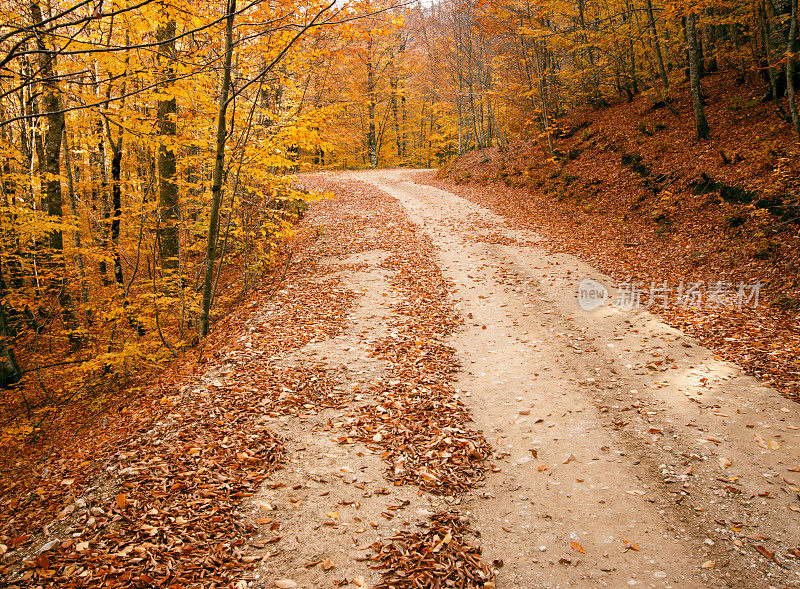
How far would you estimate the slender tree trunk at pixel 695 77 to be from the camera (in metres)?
11.8

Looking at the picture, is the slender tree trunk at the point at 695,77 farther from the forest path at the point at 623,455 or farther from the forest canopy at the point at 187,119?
the forest path at the point at 623,455

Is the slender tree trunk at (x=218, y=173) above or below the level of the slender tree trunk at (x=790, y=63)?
below

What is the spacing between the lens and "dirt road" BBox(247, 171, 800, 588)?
3.62m

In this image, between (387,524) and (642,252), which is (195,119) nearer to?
(387,524)

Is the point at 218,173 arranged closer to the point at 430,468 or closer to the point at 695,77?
the point at 430,468

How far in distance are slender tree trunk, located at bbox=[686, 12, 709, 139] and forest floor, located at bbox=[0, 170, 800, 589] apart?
26.1 feet

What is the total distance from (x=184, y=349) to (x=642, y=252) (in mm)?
10720

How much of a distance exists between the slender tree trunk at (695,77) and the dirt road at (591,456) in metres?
8.02

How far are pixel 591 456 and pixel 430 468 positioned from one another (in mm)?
1853

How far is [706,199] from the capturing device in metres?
10.7

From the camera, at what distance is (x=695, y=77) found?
1213 centimetres

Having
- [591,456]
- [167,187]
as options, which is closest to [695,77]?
[591,456]

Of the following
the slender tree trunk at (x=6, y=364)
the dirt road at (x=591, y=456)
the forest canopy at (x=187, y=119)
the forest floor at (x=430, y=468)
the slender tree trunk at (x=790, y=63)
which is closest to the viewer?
the forest floor at (x=430, y=468)

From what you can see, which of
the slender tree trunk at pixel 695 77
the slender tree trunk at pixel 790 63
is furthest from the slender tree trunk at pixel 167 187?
the slender tree trunk at pixel 695 77
